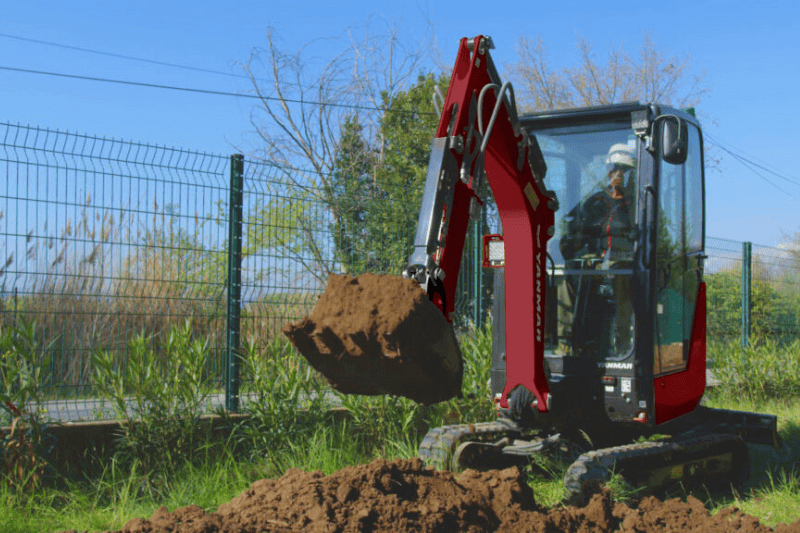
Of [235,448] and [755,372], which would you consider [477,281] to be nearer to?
[235,448]

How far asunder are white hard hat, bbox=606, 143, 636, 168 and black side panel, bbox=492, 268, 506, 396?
3.80ft

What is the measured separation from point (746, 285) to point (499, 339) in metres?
8.03

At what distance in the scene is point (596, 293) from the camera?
5551 millimetres

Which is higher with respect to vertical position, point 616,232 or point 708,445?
point 616,232

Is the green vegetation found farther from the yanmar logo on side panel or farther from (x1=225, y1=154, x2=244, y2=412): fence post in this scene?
the yanmar logo on side panel

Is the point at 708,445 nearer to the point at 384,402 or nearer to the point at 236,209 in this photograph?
the point at 384,402

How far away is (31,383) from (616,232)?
13.8 ft

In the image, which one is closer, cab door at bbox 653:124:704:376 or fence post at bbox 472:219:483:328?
cab door at bbox 653:124:704:376

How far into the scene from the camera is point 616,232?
5.56m

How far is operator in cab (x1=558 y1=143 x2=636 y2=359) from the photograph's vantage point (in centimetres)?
549

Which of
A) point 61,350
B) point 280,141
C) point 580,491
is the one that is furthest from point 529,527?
point 280,141

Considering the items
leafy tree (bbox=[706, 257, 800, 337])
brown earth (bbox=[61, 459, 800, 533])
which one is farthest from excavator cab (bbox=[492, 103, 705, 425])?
leafy tree (bbox=[706, 257, 800, 337])

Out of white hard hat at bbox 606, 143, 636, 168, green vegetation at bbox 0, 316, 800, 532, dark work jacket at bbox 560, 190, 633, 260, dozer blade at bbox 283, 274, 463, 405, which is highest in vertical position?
white hard hat at bbox 606, 143, 636, 168

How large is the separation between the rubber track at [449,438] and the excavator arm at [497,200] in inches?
27.9
